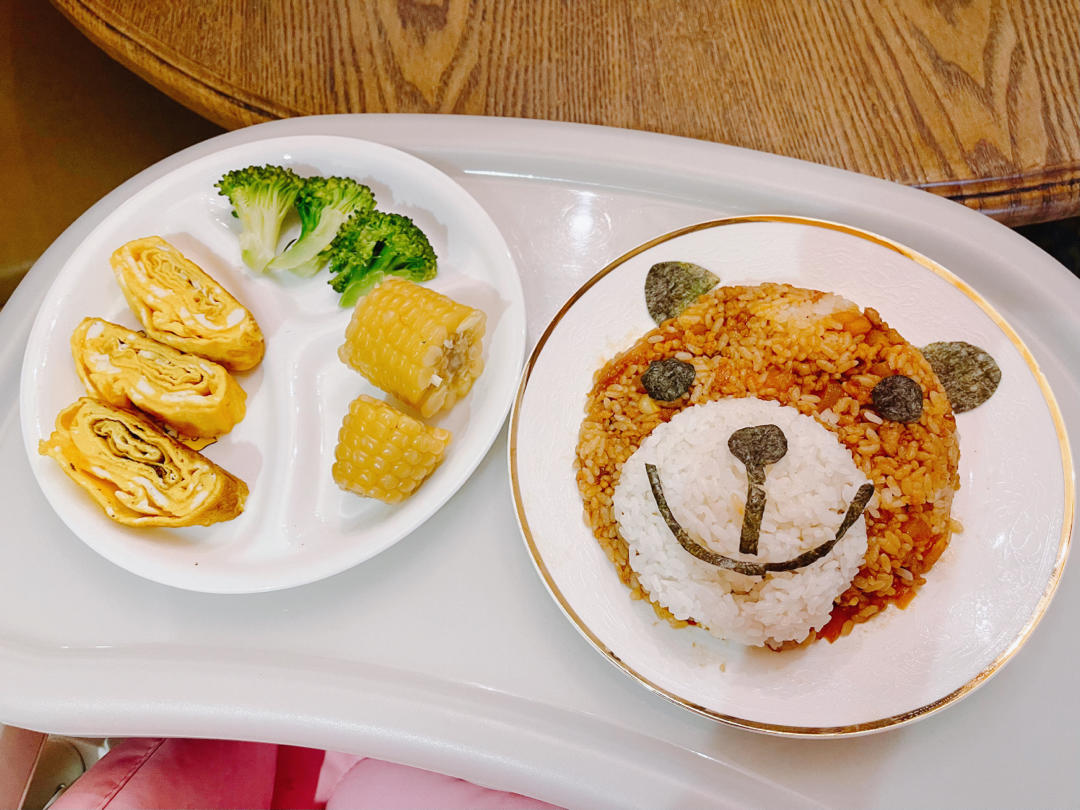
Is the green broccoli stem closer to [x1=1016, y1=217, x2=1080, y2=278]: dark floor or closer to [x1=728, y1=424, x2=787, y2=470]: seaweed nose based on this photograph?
[x1=728, y1=424, x2=787, y2=470]: seaweed nose

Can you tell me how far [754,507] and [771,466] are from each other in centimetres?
8

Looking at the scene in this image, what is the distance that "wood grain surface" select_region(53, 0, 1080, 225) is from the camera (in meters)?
1.40

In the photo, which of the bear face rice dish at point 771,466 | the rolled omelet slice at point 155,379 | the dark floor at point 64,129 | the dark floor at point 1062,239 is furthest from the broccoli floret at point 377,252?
the dark floor at point 1062,239

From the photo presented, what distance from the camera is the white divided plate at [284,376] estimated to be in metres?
1.15

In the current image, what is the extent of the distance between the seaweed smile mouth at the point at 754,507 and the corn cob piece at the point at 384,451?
353 mm

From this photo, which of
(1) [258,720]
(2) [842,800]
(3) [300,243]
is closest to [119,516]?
(1) [258,720]

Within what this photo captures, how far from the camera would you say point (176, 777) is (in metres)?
1.30

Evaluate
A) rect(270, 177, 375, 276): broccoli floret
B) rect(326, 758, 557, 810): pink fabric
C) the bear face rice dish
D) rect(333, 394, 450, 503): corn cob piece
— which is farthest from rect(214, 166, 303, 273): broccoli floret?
rect(326, 758, 557, 810): pink fabric

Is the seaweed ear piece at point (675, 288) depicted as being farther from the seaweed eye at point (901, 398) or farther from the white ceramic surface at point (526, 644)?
the seaweed eye at point (901, 398)

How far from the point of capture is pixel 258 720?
1.10 m

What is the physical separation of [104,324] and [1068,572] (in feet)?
5.31

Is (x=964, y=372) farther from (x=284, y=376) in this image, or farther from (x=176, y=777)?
(x=176, y=777)

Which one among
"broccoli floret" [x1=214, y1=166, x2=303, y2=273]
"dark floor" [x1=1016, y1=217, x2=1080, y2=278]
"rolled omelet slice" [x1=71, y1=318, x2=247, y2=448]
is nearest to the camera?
"rolled omelet slice" [x1=71, y1=318, x2=247, y2=448]

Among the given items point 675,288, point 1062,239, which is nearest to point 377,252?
point 675,288
